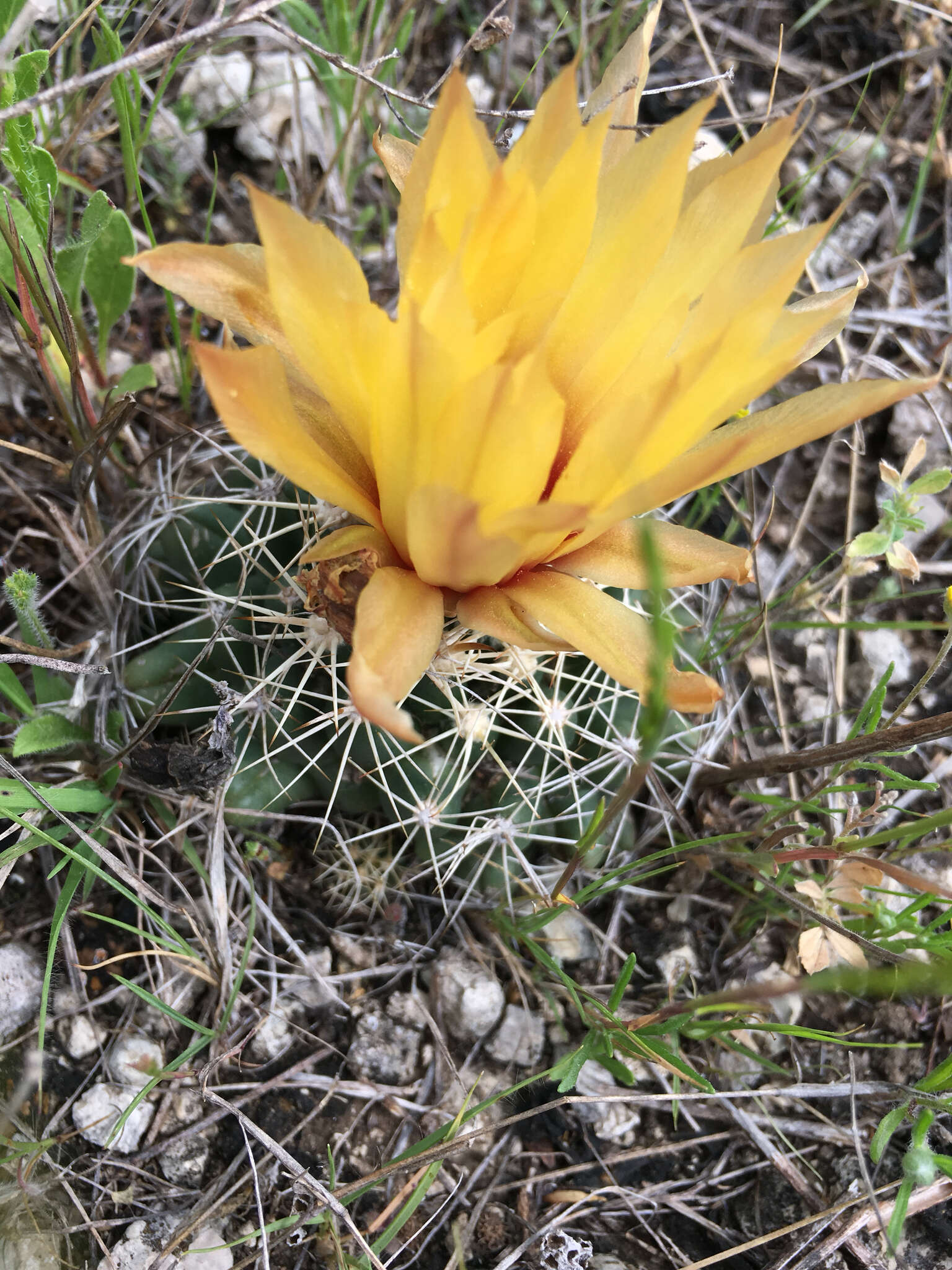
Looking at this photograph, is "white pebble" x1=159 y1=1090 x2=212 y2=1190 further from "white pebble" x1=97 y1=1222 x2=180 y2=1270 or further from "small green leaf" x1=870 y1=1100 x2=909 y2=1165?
"small green leaf" x1=870 y1=1100 x2=909 y2=1165

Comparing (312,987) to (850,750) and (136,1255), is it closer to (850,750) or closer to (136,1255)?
(136,1255)

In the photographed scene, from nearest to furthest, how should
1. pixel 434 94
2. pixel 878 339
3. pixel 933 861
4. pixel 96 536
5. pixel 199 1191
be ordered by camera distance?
pixel 199 1191 < pixel 96 536 < pixel 933 861 < pixel 878 339 < pixel 434 94

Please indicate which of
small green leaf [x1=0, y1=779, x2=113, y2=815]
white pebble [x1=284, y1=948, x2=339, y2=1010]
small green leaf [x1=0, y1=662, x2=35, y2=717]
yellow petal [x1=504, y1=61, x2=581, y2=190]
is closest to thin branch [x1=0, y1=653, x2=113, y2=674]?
small green leaf [x1=0, y1=662, x2=35, y2=717]

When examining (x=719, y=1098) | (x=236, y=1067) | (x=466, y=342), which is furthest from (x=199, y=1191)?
(x=466, y=342)

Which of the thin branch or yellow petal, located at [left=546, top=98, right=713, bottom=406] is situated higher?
yellow petal, located at [left=546, top=98, right=713, bottom=406]

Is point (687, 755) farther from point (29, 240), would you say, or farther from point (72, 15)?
point (72, 15)

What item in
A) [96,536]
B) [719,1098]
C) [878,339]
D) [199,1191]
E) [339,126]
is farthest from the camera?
[878,339]

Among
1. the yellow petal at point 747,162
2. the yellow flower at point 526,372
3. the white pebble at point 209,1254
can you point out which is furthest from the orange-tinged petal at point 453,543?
the white pebble at point 209,1254
